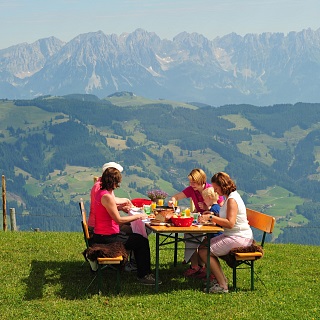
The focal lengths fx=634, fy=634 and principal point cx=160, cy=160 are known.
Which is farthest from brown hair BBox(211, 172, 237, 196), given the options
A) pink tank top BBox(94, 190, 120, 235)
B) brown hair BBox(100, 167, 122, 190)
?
pink tank top BBox(94, 190, 120, 235)

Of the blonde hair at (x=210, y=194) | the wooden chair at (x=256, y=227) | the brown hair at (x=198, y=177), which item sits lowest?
the wooden chair at (x=256, y=227)

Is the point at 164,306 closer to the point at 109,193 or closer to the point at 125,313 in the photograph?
the point at 125,313

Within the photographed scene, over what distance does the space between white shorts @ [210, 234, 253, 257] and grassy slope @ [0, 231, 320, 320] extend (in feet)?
2.77

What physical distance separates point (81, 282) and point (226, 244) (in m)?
3.27

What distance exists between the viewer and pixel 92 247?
12547 mm

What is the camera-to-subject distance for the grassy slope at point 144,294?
11156 mm

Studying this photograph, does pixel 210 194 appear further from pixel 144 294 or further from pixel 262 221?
pixel 144 294

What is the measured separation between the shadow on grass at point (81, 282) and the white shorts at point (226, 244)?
94 centimetres

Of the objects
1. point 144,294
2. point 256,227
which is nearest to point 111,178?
point 144,294

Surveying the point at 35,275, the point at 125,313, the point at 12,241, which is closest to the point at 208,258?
the point at 125,313

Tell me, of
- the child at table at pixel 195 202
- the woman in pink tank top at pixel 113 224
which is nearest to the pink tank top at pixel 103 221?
the woman in pink tank top at pixel 113 224

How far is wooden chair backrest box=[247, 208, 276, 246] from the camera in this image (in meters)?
13.4

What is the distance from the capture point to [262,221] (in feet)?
45.5

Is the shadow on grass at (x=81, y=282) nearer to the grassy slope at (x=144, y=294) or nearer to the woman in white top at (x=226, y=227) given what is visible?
the grassy slope at (x=144, y=294)
